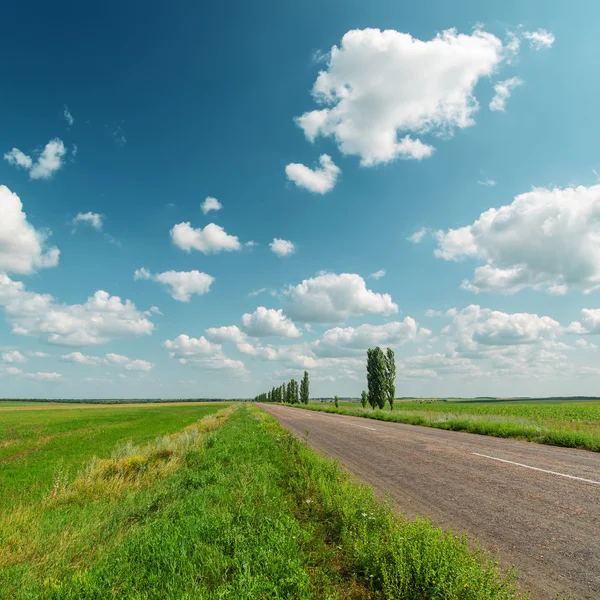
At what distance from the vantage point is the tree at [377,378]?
5362 centimetres

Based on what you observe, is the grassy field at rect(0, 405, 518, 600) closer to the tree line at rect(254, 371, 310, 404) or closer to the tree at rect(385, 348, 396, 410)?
the tree at rect(385, 348, 396, 410)

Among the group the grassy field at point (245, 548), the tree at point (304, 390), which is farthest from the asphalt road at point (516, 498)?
the tree at point (304, 390)

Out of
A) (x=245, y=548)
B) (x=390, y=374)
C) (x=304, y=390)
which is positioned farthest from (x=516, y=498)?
(x=304, y=390)

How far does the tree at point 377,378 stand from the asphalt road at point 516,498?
4183 cm

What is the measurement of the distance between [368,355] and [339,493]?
168ft

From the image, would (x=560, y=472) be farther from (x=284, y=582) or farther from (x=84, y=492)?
(x=84, y=492)

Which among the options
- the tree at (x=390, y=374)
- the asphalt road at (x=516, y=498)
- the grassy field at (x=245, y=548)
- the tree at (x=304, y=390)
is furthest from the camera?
the tree at (x=304, y=390)

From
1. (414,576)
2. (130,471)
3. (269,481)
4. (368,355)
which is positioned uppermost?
(368,355)

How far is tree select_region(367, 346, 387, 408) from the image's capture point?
53.6m

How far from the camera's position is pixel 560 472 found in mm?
8305

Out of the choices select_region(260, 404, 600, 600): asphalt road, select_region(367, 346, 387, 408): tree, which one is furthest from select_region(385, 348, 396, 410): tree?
select_region(260, 404, 600, 600): asphalt road

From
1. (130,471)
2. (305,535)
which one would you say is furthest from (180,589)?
(130,471)

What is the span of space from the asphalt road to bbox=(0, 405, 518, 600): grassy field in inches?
23.0

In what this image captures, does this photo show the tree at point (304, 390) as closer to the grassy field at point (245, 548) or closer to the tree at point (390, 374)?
the tree at point (390, 374)
